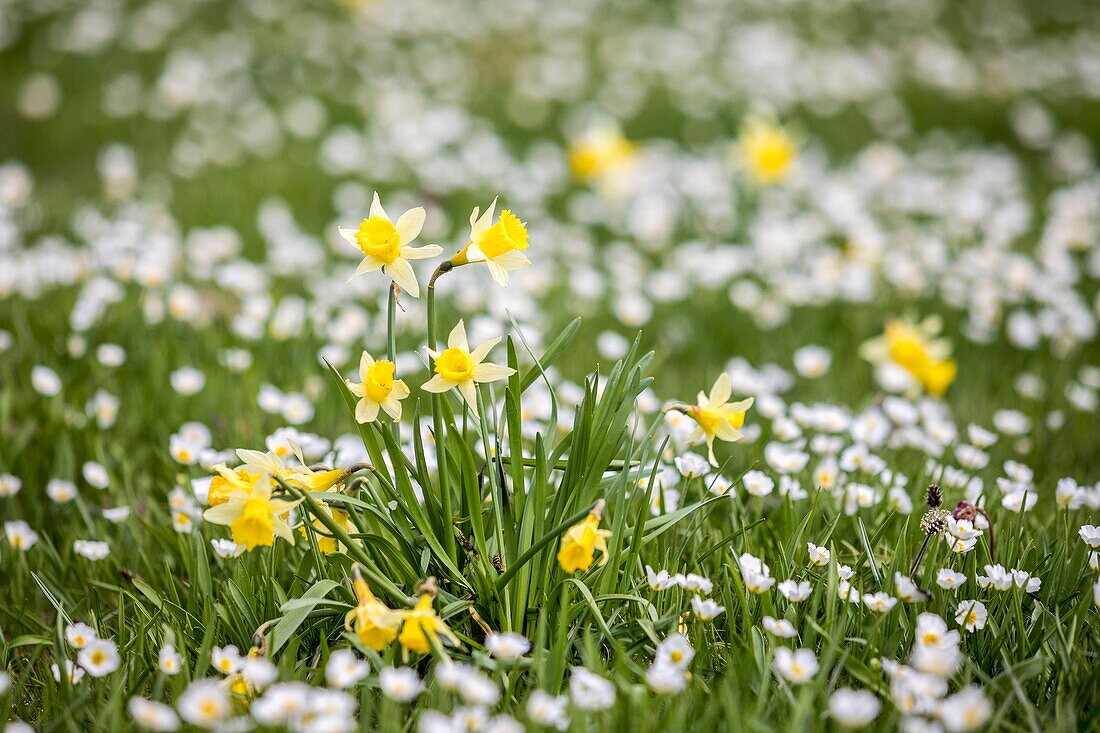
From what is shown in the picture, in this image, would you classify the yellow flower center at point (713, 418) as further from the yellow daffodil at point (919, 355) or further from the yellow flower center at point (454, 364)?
the yellow daffodil at point (919, 355)

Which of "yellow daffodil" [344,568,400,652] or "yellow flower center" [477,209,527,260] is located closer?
"yellow daffodil" [344,568,400,652]

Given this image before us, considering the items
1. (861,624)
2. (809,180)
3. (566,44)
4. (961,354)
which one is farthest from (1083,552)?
(566,44)

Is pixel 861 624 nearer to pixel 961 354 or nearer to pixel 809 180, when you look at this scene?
pixel 961 354

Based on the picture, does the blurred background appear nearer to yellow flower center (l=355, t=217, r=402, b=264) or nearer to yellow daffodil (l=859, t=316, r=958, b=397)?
yellow daffodil (l=859, t=316, r=958, b=397)

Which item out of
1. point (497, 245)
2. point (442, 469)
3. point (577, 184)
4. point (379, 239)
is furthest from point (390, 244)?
point (577, 184)

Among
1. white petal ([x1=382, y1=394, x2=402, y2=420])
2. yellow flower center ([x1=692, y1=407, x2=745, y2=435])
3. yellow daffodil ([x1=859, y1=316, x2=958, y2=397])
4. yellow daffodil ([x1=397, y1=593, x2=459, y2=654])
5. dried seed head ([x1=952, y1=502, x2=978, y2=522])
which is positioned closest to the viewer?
yellow daffodil ([x1=397, y1=593, x2=459, y2=654])

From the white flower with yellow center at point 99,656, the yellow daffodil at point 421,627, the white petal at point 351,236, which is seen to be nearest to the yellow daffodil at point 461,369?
the white petal at point 351,236

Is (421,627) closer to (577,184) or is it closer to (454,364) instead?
(454,364)

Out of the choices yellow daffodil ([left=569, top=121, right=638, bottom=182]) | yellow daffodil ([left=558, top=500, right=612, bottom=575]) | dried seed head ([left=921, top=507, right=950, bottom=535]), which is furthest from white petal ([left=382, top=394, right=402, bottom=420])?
yellow daffodil ([left=569, top=121, right=638, bottom=182])
